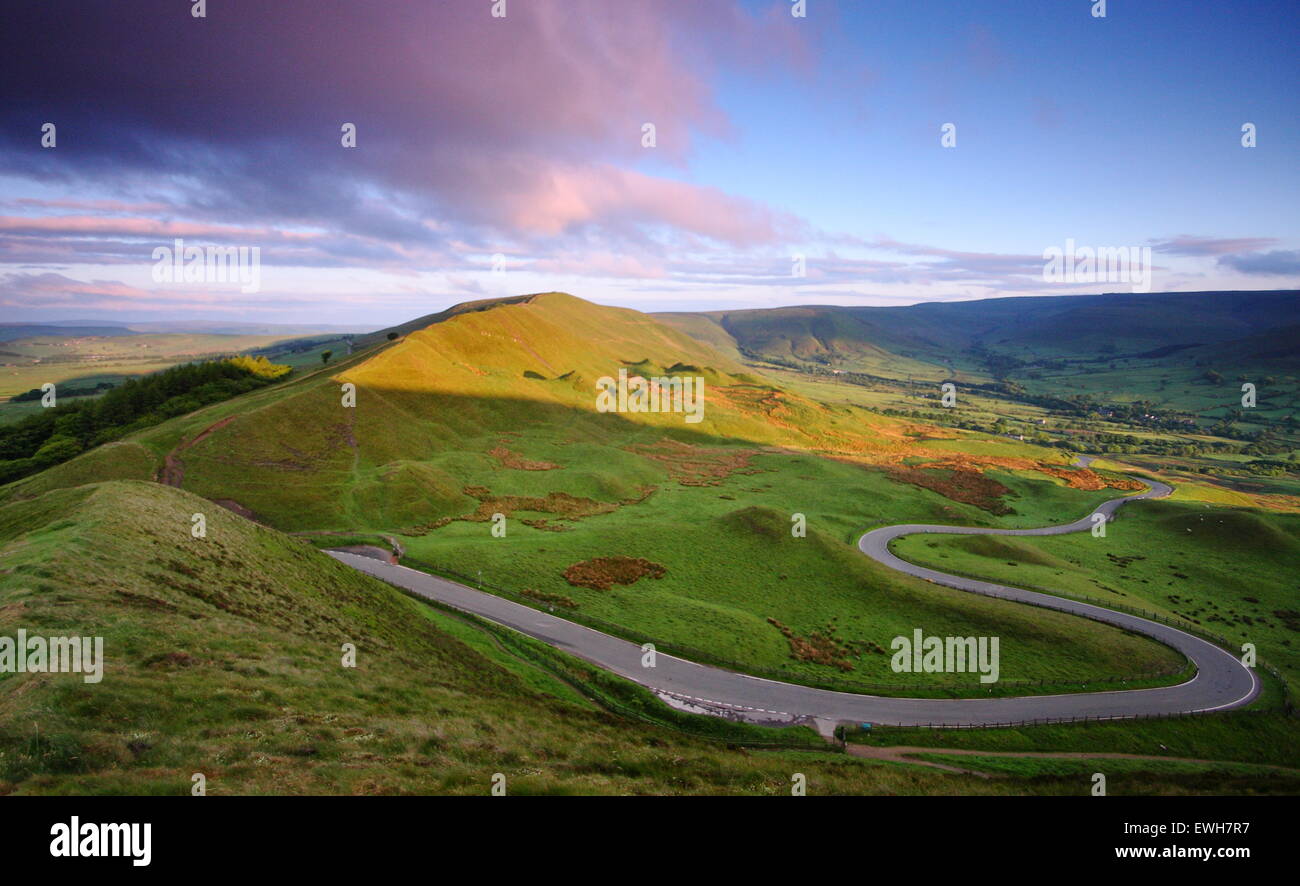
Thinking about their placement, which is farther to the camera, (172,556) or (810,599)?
(810,599)

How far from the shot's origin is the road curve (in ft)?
118

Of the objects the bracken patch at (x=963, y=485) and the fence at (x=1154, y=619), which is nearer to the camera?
the fence at (x=1154, y=619)

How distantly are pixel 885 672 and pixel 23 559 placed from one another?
5166cm

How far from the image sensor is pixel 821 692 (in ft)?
126

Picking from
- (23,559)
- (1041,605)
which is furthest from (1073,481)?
(23,559)

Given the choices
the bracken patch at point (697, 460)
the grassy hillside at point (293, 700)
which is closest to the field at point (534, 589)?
the grassy hillside at point (293, 700)

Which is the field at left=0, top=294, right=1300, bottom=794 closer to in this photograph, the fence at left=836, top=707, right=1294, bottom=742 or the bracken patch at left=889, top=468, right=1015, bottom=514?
the fence at left=836, top=707, right=1294, bottom=742

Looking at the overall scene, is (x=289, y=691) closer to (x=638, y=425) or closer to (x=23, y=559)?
(x=23, y=559)

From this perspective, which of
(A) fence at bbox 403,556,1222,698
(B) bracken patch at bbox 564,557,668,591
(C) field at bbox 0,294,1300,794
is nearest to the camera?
(C) field at bbox 0,294,1300,794

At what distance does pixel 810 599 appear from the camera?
53.6m

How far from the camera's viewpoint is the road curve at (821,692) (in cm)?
3594
